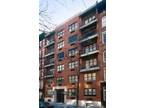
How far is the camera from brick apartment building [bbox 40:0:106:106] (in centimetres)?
182

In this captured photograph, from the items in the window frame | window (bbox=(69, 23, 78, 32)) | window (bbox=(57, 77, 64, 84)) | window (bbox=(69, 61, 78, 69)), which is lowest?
window (bbox=(57, 77, 64, 84))

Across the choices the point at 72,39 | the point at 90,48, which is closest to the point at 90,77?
the point at 90,48

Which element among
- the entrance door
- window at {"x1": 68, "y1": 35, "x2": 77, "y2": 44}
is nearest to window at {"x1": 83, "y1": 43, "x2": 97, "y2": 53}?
window at {"x1": 68, "y1": 35, "x2": 77, "y2": 44}

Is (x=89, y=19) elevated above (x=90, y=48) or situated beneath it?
elevated above

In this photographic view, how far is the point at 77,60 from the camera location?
1854 millimetres

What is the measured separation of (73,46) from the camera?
6.17 ft

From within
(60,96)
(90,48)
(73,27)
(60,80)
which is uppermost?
(73,27)

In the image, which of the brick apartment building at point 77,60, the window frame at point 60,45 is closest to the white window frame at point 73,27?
the brick apartment building at point 77,60

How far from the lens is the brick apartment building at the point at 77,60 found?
182 centimetres

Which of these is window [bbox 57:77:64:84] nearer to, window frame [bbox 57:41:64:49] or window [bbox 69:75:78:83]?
window [bbox 69:75:78:83]

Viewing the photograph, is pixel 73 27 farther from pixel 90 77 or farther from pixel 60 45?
pixel 90 77
